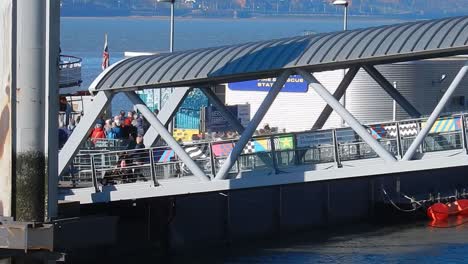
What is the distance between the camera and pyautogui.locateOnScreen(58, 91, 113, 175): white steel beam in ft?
92.8

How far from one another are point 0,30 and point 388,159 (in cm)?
822

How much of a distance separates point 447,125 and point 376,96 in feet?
65.7

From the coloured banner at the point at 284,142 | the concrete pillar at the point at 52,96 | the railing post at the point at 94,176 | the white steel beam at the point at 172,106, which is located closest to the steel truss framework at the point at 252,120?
the railing post at the point at 94,176

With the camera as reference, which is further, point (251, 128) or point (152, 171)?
point (152, 171)

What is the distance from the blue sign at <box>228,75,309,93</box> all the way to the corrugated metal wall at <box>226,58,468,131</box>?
0.84 feet

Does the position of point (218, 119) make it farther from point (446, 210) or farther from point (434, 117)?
point (434, 117)

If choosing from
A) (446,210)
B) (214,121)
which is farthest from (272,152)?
(214,121)

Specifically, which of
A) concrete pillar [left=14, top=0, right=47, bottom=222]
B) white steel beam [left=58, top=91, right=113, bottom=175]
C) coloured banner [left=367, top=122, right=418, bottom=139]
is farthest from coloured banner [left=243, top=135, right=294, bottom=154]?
concrete pillar [left=14, top=0, right=47, bottom=222]

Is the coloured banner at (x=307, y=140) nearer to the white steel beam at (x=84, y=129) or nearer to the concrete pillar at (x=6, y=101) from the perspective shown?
the white steel beam at (x=84, y=129)

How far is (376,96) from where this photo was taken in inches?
1850

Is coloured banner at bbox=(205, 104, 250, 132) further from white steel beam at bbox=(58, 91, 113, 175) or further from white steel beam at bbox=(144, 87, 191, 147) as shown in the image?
white steel beam at bbox=(58, 91, 113, 175)

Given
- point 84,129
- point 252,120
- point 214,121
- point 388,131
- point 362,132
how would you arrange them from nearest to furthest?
1. point 362,132
2. point 252,120
3. point 388,131
4. point 84,129
5. point 214,121

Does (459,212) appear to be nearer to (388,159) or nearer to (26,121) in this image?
(388,159)

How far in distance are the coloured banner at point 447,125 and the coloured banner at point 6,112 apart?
9122 mm
